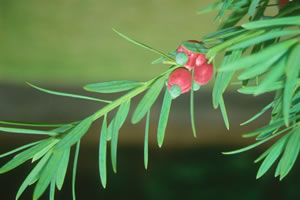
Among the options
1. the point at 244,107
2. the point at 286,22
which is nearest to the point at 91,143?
the point at 244,107

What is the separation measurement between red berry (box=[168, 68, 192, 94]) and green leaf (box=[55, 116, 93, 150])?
8 cm

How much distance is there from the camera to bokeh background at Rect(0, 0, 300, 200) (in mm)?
1625

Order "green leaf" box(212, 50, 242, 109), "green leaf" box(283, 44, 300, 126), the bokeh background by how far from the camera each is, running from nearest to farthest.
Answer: "green leaf" box(283, 44, 300, 126)
"green leaf" box(212, 50, 242, 109)
the bokeh background

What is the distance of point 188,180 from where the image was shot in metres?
1.64

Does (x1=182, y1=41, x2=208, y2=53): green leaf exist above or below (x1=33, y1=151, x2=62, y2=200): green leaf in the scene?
above

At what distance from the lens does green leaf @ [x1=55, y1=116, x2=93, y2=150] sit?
339 mm

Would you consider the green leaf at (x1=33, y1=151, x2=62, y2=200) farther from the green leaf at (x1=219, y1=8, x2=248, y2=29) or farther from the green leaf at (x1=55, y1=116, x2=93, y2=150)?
the green leaf at (x1=219, y1=8, x2=248, y2=29)

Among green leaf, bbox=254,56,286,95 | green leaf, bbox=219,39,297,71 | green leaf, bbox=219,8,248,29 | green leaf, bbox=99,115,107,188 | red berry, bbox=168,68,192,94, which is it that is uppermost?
green leaf, bbox=219,8,248,29

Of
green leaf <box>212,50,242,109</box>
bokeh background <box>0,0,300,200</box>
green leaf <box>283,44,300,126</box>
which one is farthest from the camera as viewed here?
bokeh background <box>0,0,300,200</box>

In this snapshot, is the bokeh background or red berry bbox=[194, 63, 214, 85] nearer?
red berry bbox=[194, 63, 214, 85]

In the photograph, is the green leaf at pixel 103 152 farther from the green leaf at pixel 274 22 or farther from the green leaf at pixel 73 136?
the green leaf at pixel 274 22

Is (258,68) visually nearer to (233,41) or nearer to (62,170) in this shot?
(233,41)

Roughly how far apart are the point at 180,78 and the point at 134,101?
1394 mm

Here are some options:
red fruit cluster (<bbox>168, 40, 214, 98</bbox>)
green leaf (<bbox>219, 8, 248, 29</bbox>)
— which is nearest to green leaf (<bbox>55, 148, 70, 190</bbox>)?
red fruit cluster (<bbox>168, 40, 214, 98</bbox>)
